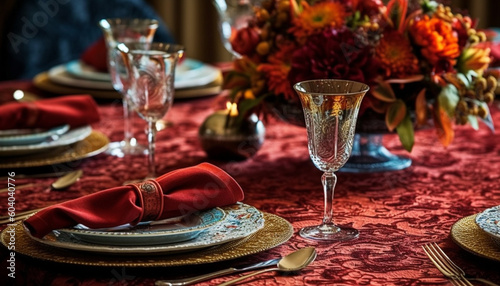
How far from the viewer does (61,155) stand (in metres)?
1.38

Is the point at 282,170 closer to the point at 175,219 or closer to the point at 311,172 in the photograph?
the point at 311,172

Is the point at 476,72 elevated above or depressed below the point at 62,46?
above

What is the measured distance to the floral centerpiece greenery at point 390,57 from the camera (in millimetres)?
1266

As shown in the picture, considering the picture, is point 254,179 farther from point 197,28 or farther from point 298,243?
point 197,28

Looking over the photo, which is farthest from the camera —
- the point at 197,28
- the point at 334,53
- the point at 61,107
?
the point at 197,28

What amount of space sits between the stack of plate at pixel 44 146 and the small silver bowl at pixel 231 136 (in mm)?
186

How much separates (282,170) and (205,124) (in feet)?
0.55

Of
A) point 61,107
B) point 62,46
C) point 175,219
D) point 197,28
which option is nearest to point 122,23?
point 61,107

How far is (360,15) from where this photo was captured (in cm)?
135

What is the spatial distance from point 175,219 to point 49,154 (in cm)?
45

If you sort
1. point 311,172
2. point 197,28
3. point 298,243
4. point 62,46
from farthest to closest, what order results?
point 197,28
point 62,46
point 311,172
point 298,243

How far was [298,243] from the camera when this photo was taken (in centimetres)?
98

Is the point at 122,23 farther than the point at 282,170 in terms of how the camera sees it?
Yes

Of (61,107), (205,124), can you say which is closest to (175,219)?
(205,124)
